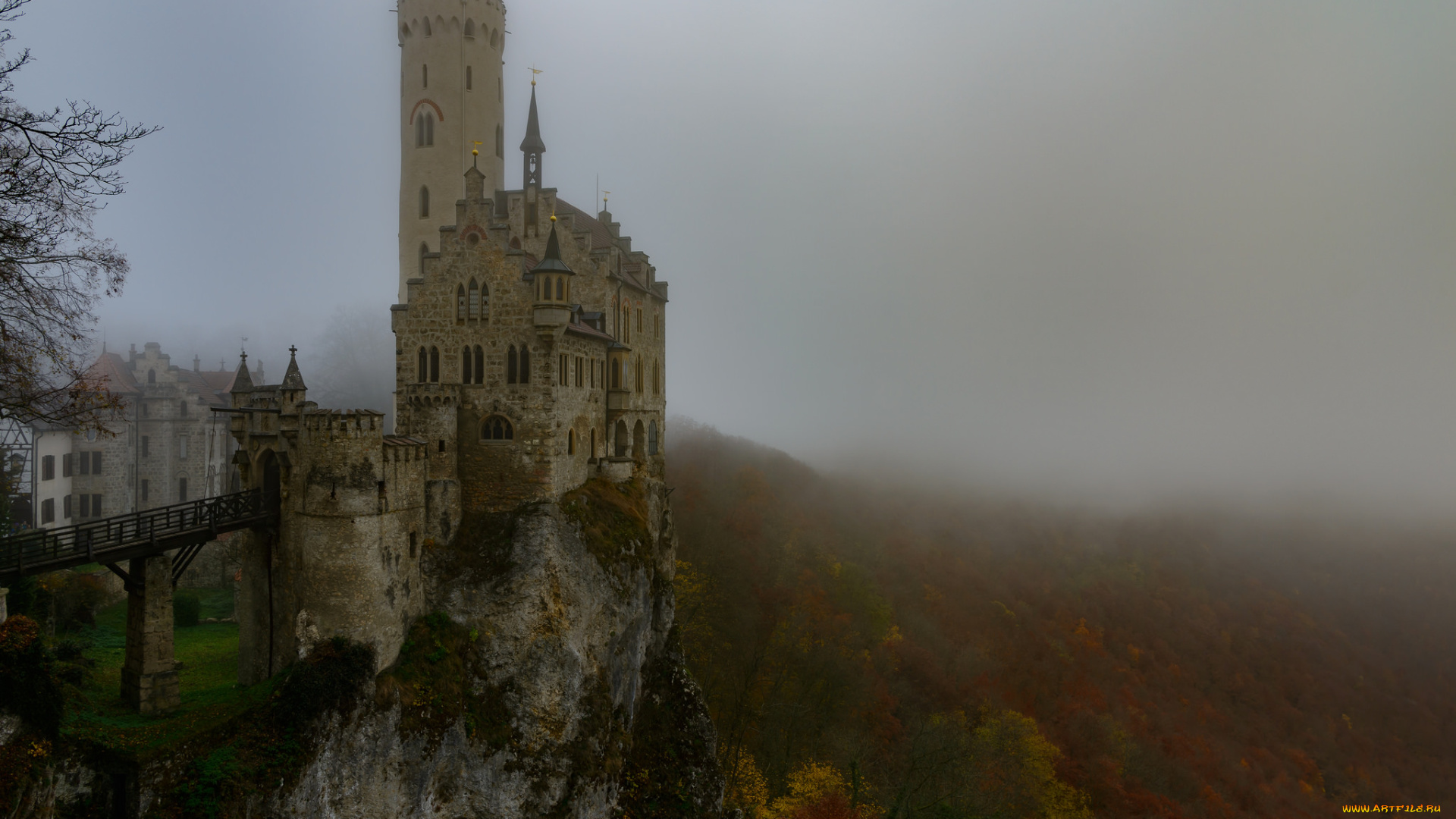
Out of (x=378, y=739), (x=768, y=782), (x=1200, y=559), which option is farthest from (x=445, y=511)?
(x=1200, y=559)

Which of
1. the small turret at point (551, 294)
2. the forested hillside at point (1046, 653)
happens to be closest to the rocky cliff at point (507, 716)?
the small turret at point (551, 294)

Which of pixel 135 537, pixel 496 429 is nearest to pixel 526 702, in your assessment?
pixel 496 429

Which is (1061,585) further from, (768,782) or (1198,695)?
(768,782)

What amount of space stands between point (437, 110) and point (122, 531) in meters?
24.4

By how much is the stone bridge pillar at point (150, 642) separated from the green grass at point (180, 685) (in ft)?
1.62

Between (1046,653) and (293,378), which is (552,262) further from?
(1046,653)

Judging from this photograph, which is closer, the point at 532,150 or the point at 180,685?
the point at 180,685

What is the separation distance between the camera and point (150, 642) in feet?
70.9

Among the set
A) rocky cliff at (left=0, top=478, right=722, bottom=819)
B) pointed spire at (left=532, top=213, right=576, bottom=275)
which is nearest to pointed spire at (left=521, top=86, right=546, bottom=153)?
pointed spire at (left=532, top=213, right=576, bottom=275)

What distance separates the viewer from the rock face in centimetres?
2220

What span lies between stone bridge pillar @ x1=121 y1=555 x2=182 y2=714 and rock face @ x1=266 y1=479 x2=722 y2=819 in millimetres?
5396

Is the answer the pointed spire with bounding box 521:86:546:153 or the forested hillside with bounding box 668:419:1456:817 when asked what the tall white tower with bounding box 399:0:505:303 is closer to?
the pointed spire with bounding box 521:86:546:153

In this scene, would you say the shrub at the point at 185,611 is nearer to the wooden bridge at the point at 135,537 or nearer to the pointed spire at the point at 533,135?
the wooden bridge at the point at 135,537

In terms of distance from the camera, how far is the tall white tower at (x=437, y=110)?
36438mm
